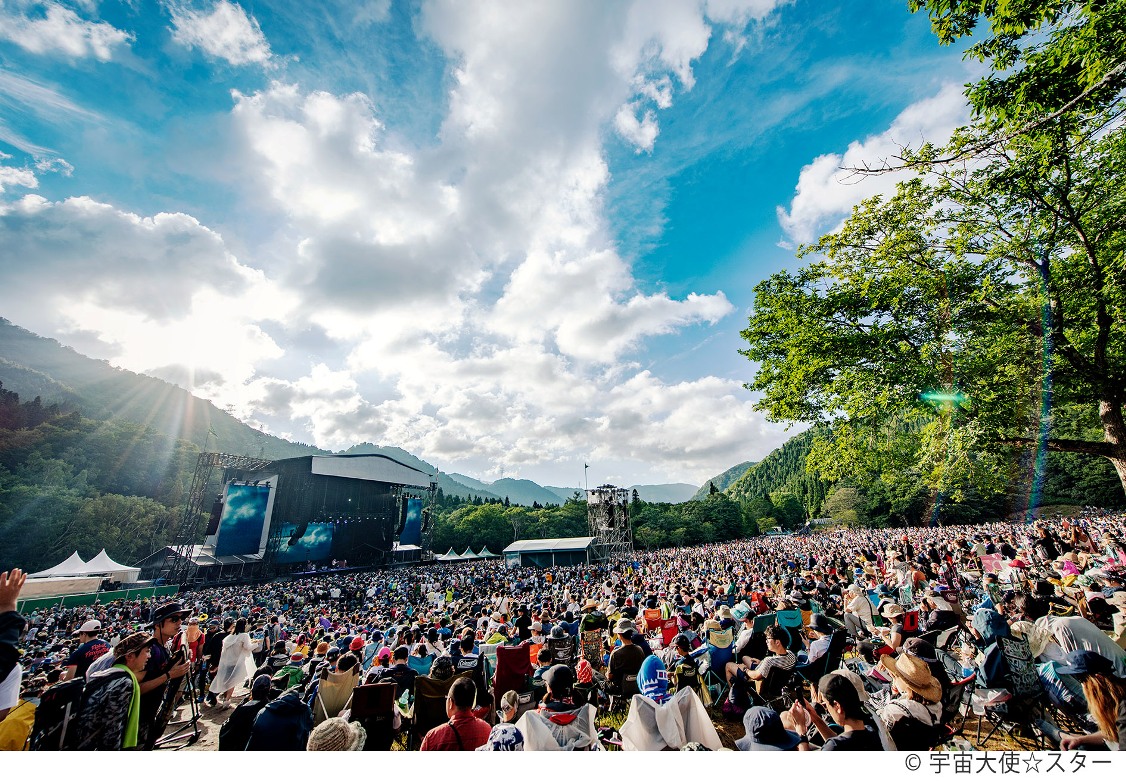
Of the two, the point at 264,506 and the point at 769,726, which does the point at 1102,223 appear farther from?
the point at 264,506

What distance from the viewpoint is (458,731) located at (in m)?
3.21

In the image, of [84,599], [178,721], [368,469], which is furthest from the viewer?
[368,469]

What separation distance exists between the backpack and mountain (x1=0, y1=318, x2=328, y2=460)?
11166 cm

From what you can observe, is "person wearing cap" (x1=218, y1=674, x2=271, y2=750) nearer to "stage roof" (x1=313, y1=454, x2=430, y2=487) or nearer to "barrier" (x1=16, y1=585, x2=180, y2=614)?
"barrier" (x1=16, y1=585, x2=180, y2=614)

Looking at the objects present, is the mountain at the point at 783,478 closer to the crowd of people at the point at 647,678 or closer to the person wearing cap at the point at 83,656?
the crowd of people at the point at 647,678

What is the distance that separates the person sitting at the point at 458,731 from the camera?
126 inches

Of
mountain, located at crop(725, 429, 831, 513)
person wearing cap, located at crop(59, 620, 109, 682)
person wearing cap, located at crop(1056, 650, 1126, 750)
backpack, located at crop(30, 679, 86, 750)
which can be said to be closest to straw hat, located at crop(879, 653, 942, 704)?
person wearing cap, located at crop(1056, 650, 1126, 750)

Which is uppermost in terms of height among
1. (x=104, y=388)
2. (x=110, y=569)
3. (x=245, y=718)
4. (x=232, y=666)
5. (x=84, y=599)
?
(x=104, y=388)

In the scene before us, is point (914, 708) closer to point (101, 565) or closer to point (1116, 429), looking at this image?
point (1116, 429)

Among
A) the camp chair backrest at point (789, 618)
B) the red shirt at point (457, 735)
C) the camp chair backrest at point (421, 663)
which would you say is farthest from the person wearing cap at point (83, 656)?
the camp chair backrest at point (789, 618)

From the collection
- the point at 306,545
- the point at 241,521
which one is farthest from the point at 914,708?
the point at 306,545

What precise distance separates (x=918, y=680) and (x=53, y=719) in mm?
7173

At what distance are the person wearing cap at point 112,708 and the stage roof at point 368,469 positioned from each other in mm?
40254

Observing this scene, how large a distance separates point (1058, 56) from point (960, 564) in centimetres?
1500
